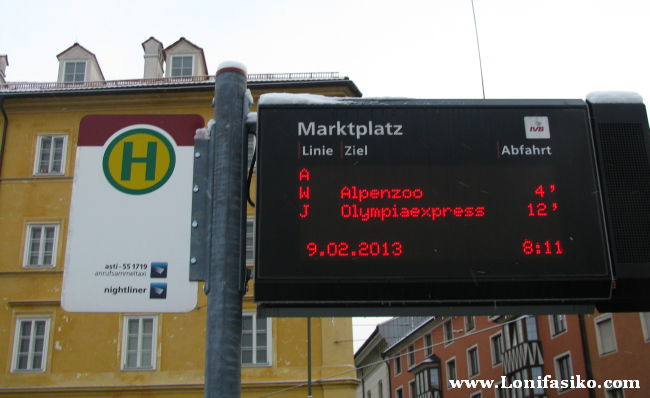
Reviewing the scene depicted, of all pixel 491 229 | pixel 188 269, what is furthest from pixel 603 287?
pixel 188 269

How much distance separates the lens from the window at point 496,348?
40.2 m

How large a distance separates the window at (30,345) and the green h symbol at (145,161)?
64.9 ft

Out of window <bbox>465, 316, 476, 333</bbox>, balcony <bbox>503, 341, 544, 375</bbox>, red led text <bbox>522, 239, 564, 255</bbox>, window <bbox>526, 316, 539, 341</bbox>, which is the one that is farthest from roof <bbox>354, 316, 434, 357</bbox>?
red led text <bbox>522, 239, 564, 255</bbox>

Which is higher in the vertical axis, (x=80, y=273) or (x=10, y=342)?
(x=10, y=342)

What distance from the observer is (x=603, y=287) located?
4.24 metres

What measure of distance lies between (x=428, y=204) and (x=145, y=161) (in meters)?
1.79

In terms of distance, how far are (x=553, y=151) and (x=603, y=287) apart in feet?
3.03

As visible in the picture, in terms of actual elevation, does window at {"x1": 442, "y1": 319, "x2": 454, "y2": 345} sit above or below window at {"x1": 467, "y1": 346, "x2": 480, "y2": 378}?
above

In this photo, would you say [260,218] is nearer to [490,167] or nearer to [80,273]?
[80,273]

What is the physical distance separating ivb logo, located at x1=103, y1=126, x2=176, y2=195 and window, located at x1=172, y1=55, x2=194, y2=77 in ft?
76.5

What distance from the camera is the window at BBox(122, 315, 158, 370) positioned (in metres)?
21.8

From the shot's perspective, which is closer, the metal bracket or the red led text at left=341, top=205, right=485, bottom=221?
the metal bracket

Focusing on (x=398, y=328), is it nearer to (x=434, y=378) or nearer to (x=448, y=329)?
(x=434, y=378)

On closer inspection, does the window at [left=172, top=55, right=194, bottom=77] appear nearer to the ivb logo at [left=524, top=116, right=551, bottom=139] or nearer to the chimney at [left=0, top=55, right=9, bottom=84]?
the chimney at [left=0, top=55, right=9, bottom=84]
